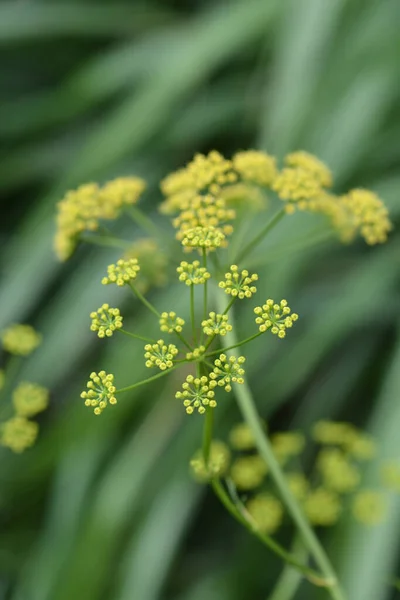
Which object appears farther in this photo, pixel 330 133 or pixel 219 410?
pixel 330 133

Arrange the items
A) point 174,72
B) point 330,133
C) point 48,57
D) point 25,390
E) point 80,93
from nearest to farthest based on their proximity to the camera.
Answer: point 25,390 → point 330,133 → point 174,72 → point 80,93 → point 48,57

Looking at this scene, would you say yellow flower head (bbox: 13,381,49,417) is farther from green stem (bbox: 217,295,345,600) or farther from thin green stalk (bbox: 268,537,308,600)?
thin green stalk (bbox: 268,537,308,600)

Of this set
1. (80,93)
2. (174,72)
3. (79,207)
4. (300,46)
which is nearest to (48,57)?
(80,93)

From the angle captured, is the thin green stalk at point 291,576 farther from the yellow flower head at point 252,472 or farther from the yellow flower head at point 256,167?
the yellow flower head at point 256,167

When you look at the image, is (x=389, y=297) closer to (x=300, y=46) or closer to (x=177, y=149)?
(x=300, y=46)

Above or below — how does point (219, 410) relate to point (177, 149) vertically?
below

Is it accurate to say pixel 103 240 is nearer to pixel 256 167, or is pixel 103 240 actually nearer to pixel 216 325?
pixel 256 167
